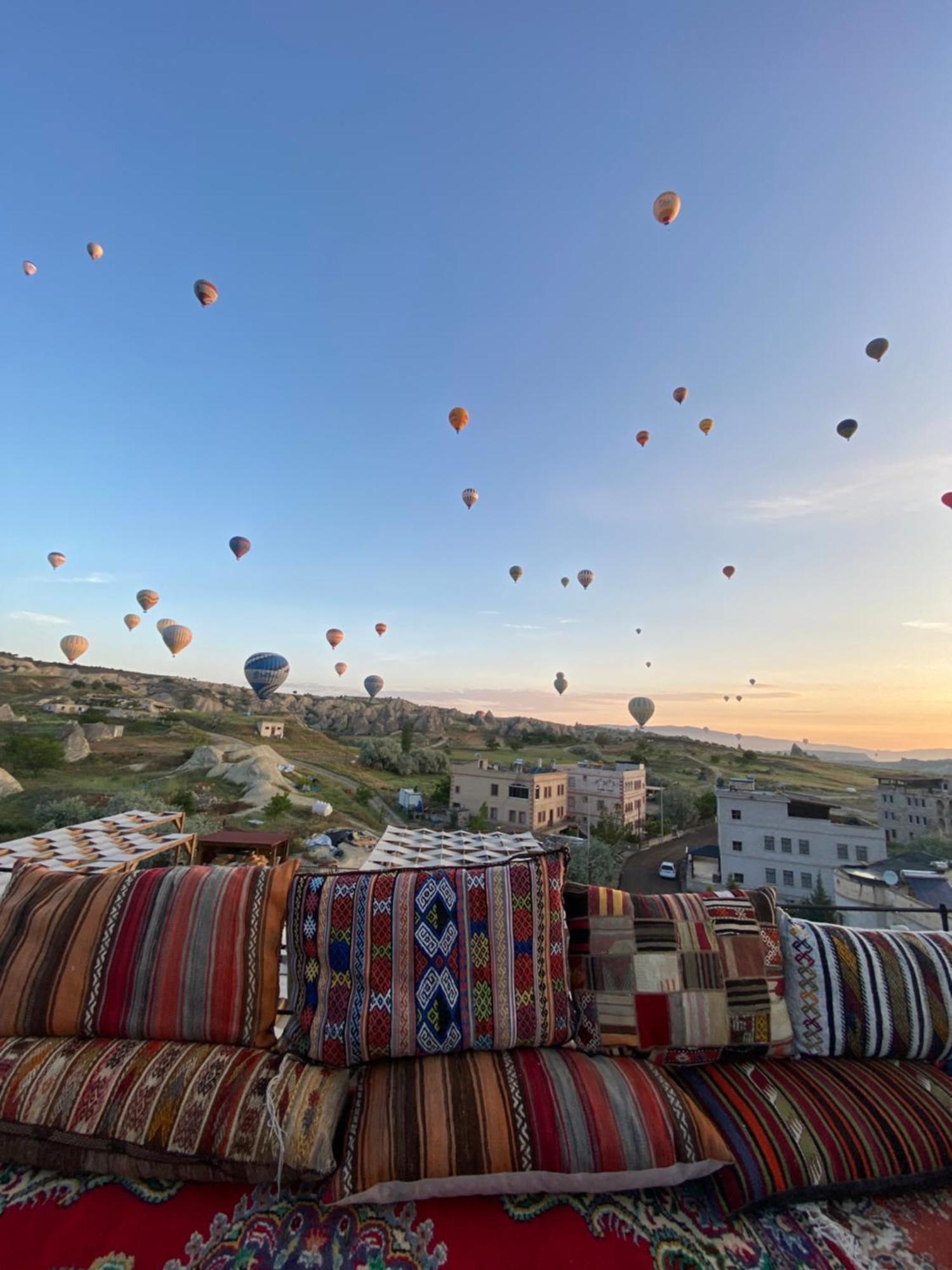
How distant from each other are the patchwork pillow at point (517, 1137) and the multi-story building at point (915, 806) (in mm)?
26740

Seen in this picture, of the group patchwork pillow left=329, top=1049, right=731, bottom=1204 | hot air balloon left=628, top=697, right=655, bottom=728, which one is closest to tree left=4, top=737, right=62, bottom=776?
hot air balloon left=628, top=697, right=655, bottom=728

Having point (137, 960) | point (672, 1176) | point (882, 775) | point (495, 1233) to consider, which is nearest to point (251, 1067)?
point (137, 960)

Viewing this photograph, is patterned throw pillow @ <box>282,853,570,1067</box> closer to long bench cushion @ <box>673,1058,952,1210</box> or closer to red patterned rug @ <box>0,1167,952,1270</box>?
red patterned rug @ <box>0,1167,952,1270</box>

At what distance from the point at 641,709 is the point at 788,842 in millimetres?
10465

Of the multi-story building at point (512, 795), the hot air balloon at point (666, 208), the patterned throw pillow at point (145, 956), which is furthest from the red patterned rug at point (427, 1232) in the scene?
the multi-story building at point (512, 795)

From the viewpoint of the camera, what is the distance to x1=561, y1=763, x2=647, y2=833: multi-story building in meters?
21.1

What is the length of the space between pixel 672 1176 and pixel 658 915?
637 millimetres

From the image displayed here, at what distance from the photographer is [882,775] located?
80.6 ft

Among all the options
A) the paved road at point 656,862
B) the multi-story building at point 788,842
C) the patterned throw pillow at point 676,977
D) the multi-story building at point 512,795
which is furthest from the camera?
the multi-story building at point 512,795

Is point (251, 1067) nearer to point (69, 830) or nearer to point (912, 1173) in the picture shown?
point (912, 1173)

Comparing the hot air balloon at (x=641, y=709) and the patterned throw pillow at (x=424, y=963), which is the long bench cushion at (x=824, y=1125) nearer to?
the patterned throw pillow at (x=424, y=963)

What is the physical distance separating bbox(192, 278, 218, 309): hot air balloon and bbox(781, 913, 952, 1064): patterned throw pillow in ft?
47.2

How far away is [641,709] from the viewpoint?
2464 centimetres

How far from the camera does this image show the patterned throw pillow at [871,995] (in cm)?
158
